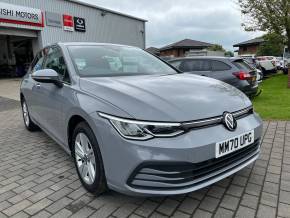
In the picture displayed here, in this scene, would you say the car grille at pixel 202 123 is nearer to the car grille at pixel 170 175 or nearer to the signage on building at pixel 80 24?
the car grille at pixel 170 175

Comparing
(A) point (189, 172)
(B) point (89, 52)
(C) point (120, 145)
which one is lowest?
(A) point (189, 172)

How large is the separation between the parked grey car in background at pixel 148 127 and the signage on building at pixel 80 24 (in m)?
19.5

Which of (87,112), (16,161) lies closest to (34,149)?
(16,161)

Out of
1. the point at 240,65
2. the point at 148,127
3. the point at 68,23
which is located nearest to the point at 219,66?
the point at 240,65

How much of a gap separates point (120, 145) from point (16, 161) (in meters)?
2.35

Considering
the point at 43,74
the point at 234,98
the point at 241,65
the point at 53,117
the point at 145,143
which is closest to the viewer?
the point at 145,143

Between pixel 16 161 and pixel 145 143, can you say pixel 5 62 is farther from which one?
pixel 145 143

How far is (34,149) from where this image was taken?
431 centimetres

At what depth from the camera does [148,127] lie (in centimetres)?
218

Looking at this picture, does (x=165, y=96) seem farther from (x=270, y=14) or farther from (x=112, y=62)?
(x=270, y=14)

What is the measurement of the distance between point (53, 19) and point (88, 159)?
19.2 m

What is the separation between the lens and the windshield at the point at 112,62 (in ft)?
10.7

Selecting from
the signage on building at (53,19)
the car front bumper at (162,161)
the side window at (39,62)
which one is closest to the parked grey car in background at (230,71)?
the side window at (39,62)

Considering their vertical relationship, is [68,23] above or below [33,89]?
above
